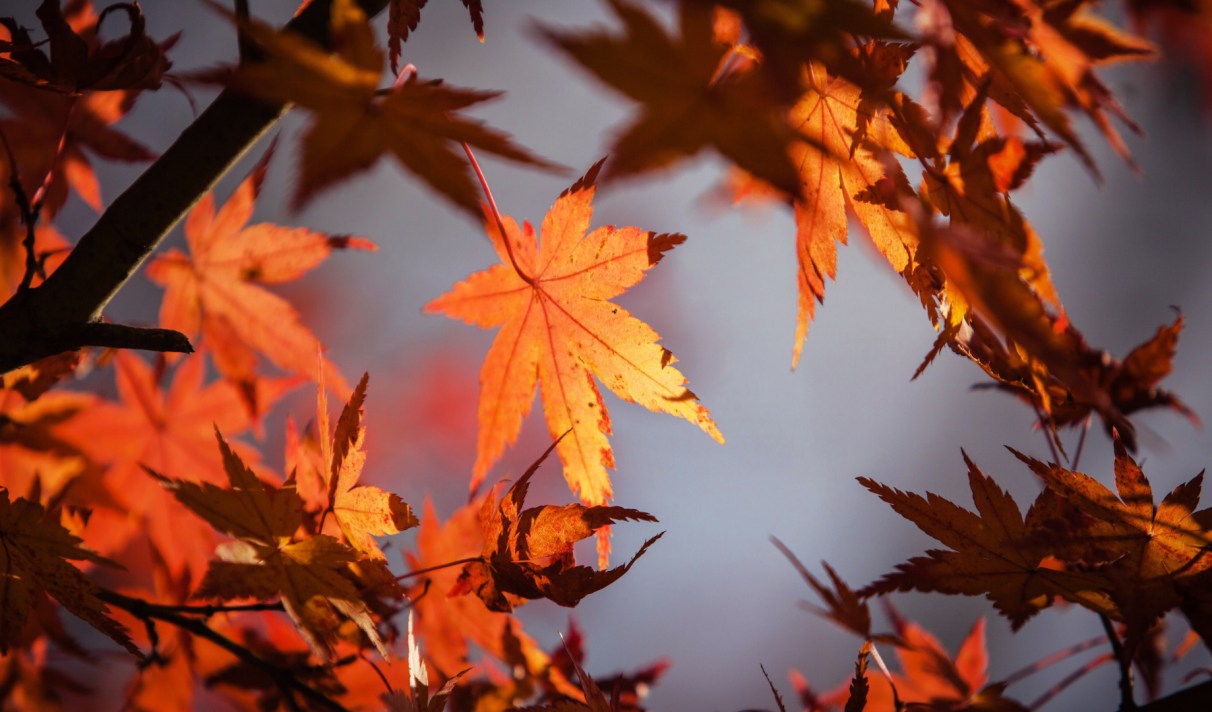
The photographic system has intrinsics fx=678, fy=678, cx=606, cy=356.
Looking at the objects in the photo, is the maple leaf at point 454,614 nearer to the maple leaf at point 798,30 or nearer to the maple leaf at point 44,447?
the maple leaf at point 44,447

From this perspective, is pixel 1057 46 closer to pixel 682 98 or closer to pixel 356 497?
pixel 682 98

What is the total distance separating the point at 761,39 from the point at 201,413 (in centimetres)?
98

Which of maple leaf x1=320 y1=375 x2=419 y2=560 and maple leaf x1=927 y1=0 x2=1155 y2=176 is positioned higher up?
maple leaf x1=927 y1=0 x2=1155 y2=176

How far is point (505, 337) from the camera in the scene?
78 cm

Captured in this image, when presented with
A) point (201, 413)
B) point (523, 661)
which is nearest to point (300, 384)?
point (201, 413)

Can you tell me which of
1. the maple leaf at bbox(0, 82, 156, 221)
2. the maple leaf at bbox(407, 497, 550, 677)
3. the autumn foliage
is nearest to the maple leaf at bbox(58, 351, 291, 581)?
the autumn foliage

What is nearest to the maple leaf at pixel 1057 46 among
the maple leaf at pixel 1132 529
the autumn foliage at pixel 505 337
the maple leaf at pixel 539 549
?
the autumn foliage at pixel 505 337

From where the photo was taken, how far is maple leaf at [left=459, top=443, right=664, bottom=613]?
1.88 feet

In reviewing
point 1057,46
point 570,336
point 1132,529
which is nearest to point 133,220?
point 570,336

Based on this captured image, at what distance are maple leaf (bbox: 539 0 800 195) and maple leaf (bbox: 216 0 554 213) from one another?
53mm

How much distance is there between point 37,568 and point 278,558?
19cm

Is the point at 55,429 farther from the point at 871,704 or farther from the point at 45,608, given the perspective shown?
the point at 871,704

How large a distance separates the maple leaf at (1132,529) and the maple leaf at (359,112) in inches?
19.4

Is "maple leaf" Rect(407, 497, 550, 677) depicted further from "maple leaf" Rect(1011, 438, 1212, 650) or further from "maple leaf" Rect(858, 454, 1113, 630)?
"maple leaf" Rect(1011, 438, 1212, 650)
